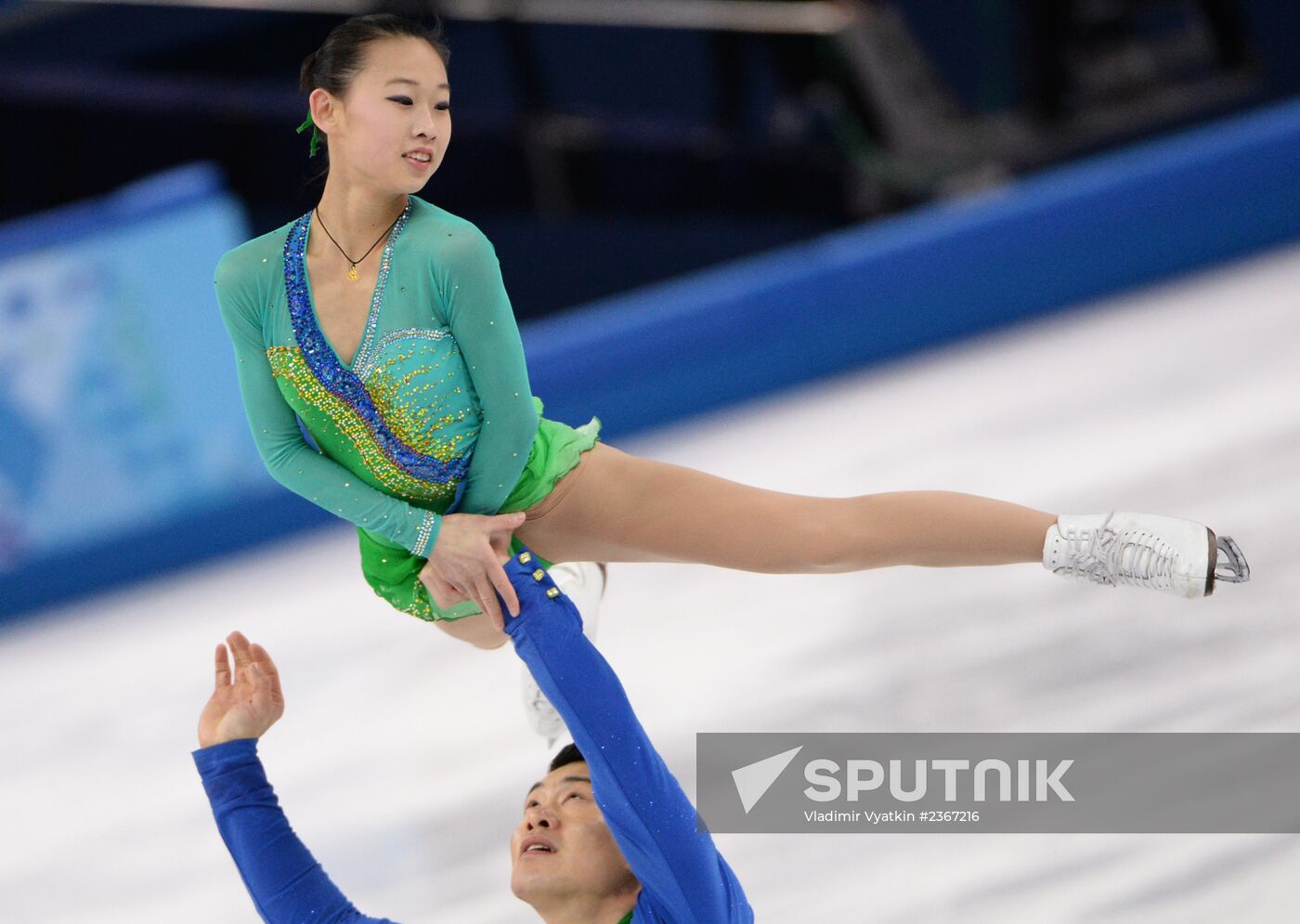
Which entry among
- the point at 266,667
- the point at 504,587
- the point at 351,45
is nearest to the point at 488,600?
the point at 504,587

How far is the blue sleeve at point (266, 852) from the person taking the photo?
2.29 m

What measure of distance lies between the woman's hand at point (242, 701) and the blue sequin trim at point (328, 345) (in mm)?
510

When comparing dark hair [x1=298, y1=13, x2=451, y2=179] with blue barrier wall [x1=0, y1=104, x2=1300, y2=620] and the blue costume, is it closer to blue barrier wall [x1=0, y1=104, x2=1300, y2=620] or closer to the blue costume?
the blue costume

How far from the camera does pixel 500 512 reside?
7.21ft

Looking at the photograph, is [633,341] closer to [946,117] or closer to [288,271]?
[946,117]

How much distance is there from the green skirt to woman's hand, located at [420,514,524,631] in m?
0.06

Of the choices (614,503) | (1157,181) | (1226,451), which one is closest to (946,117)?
(1157,181)

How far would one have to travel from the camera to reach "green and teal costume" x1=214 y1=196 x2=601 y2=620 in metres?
2.01

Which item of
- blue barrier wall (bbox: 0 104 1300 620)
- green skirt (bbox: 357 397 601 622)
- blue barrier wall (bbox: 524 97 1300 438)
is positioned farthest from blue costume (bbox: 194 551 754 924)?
blue barrier wall (bbox: 524 97 1300 438)

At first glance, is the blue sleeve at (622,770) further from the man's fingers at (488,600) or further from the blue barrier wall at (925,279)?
the blue barrier wall at (925,279)

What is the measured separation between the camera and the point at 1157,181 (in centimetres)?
577

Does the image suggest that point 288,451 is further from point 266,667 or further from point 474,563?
point 266,667

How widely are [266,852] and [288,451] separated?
61 centimetres

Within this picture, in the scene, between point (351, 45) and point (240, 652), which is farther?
point (240, 652)
